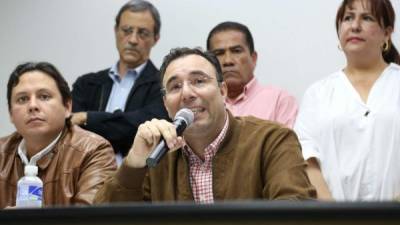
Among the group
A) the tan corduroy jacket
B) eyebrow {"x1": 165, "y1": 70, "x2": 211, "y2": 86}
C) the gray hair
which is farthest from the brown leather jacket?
the gray hair

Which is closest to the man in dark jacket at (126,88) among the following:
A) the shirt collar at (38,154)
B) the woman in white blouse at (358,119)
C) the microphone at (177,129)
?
the shirt collar at (38,154)

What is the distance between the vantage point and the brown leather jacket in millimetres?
2372

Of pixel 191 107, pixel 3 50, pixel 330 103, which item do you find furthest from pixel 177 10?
pixel 191 107

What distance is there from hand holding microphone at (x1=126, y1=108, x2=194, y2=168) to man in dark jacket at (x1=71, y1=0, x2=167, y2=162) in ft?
3.06

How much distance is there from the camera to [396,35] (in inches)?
124

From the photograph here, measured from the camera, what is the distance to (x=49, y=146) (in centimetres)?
250

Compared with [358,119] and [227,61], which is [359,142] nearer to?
[358,119]

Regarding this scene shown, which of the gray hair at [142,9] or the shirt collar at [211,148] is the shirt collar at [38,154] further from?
the gray hair at [142,9]

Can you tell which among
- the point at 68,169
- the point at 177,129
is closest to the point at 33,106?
the point at 68,169

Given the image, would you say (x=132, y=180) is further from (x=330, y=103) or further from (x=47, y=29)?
(x=47, y=29)

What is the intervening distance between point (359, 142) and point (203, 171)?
26.5 inches

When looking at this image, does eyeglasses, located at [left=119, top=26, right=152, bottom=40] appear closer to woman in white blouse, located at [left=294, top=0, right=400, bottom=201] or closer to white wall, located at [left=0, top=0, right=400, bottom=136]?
white wall, located at [left=0, top=0, right=400, bottom=136]

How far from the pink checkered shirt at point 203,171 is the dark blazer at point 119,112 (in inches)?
32.3

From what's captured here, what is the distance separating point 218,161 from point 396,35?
1.42 metres
